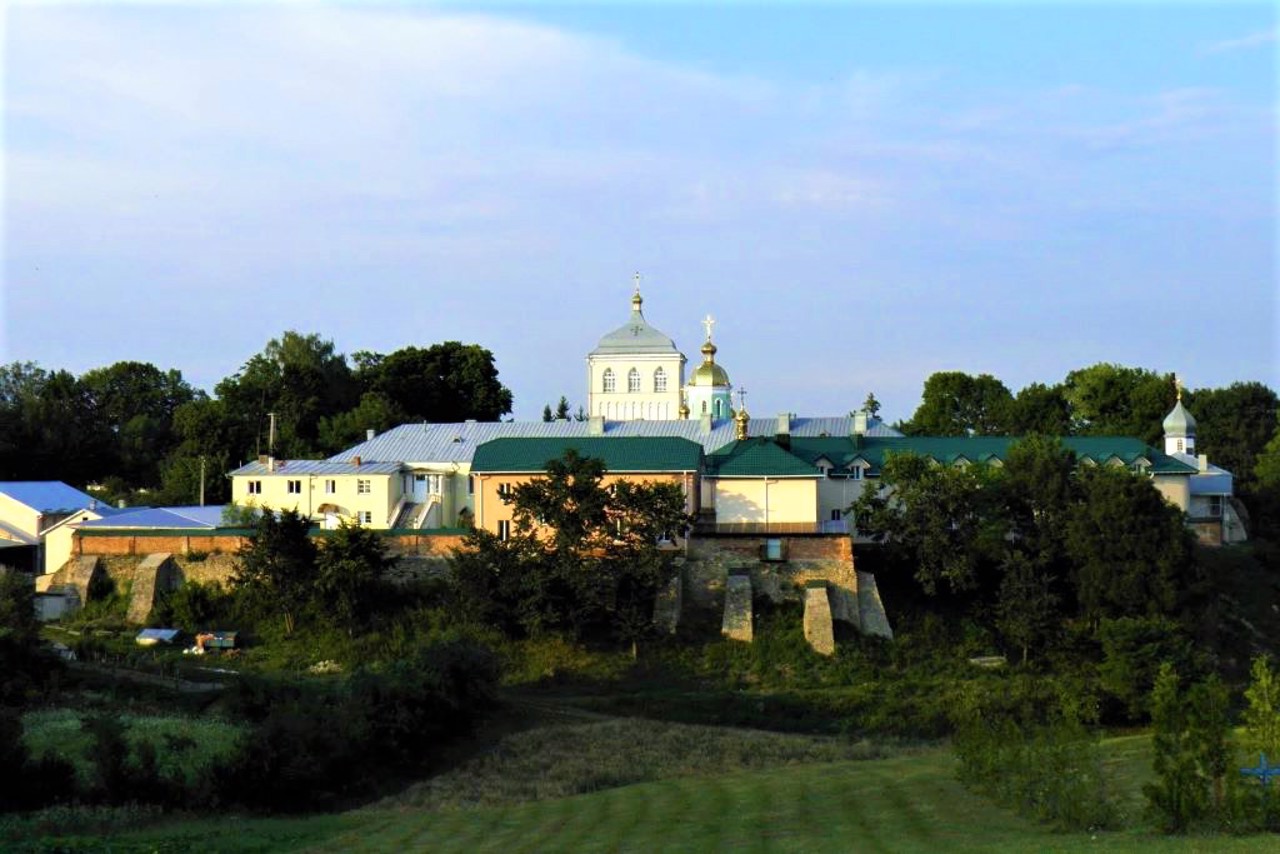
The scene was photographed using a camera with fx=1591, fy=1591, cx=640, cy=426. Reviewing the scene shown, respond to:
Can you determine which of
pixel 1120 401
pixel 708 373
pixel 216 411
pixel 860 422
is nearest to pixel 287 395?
pixel 216 411

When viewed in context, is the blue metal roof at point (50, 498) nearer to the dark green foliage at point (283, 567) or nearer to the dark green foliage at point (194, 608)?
the dark green foliage at point (194, 608)

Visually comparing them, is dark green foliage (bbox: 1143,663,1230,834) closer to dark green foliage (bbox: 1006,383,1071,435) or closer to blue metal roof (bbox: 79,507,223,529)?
blue metal roof (bbox: 79,507,223,529)

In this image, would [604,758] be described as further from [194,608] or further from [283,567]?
[194,608]

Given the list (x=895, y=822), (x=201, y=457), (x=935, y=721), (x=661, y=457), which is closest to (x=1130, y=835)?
(x=895, y=822)

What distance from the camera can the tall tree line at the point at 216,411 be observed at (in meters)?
59.1

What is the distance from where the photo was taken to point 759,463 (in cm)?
4112

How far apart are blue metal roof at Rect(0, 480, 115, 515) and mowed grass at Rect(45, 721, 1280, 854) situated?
2415 centimetres

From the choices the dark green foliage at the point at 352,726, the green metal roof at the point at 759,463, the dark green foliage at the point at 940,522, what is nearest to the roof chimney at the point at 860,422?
the green metal roof at the point at 759,463

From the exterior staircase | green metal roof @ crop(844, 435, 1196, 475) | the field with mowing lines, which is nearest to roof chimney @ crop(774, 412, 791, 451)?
green metal roof @ crop(844, 435, 1196, 475)

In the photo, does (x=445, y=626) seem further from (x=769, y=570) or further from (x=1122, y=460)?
(x=1122, y=460)

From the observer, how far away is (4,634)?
28.4 meters

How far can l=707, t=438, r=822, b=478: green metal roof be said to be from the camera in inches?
1599

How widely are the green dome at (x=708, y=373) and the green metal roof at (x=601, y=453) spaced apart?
55.8ft

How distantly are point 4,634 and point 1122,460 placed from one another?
1169 inches
